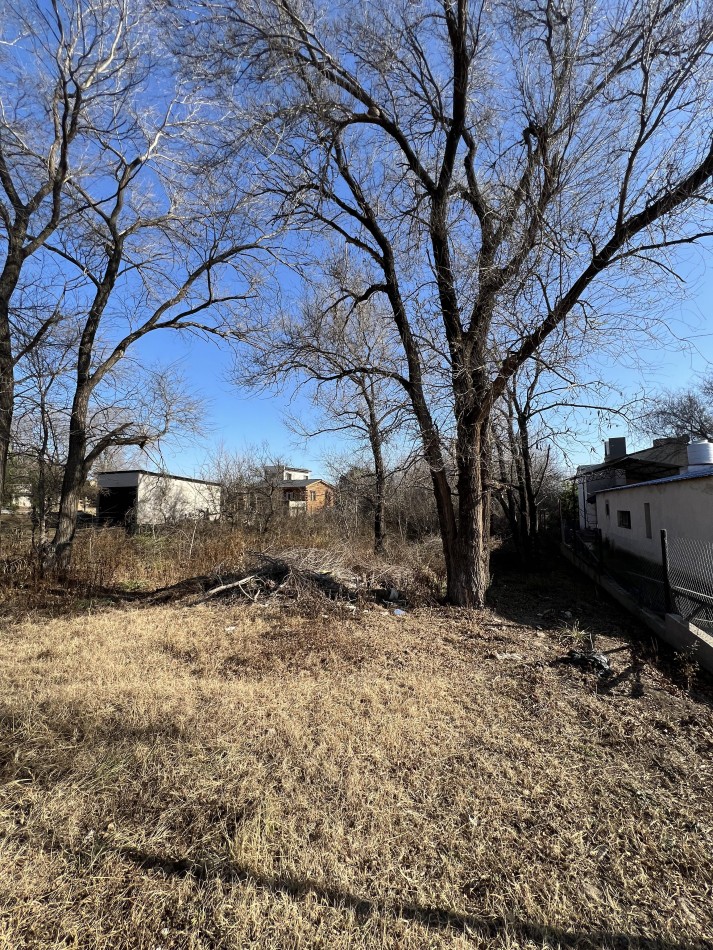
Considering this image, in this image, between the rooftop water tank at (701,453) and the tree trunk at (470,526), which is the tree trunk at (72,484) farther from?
the rooftop water tank at (701,453)

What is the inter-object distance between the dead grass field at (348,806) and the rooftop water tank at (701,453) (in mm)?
12289

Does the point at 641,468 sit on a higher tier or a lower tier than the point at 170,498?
higher

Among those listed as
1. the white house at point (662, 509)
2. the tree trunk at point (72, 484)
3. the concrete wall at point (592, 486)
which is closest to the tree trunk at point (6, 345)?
the tree trunk at point (72, 484)

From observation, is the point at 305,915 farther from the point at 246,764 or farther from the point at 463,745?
the point at 463,745

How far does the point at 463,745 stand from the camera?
3.43 metres

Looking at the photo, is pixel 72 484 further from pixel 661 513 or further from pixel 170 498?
pixel 661 513

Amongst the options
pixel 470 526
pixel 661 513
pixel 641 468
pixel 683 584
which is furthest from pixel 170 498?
pixel 641 468

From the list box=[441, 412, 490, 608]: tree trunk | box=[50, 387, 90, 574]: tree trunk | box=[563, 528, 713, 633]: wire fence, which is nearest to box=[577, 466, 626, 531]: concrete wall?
box=[563, 528, 713, 633]: wire fence

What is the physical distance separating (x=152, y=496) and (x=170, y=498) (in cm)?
85

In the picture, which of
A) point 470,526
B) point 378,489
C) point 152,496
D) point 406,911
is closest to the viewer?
point 406,911

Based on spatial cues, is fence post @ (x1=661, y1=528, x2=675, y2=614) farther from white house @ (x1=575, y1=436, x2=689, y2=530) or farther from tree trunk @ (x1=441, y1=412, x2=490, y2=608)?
white house @ (x1=575, y1=436, x2=689, y2=530)

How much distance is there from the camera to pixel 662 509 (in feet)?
39.1

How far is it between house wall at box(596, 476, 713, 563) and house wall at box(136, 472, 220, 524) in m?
15.7

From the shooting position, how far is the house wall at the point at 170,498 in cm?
2066
